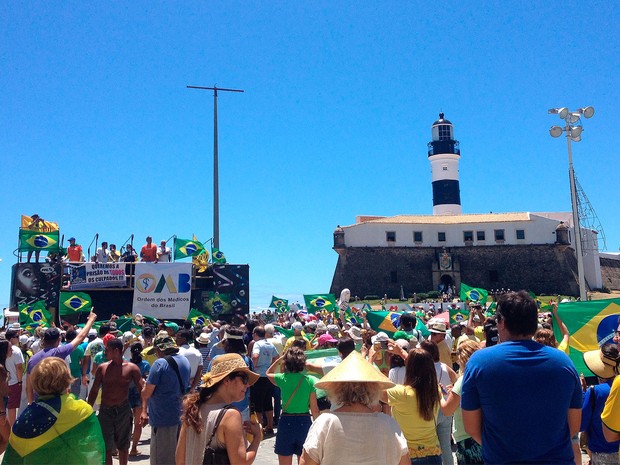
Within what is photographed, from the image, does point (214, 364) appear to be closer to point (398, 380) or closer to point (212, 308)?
point (398, 380)

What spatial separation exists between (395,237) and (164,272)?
118 ft

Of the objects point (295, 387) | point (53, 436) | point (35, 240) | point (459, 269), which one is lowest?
point (295, 387)

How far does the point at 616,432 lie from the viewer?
360cm

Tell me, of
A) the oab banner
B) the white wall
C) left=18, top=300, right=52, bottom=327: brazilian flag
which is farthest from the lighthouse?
left=18, top=300, right=52, bottom=327: brazilian flag

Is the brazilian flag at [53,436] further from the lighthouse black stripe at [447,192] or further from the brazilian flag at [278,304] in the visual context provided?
the lighthouse black stripe at [447,192]

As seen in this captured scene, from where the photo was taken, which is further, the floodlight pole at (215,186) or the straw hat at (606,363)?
the floodlight pole at (215,186)

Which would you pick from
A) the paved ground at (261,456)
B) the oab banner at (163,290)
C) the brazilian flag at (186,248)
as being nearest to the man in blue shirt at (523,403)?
the paved ground at (261,456)

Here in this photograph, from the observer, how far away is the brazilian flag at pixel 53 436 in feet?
11.3

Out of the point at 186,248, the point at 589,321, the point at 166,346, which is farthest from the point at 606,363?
the point at 186,248

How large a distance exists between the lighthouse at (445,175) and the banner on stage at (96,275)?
149 ft

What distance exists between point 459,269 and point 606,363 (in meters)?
51.4

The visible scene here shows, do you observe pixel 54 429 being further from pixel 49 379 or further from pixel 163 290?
pixel 163 290

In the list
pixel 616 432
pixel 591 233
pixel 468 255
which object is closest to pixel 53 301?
pixel 616 432

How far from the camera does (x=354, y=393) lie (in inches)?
119
